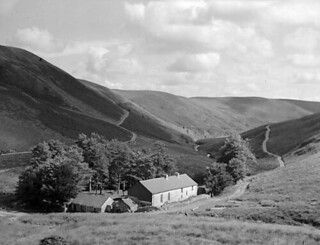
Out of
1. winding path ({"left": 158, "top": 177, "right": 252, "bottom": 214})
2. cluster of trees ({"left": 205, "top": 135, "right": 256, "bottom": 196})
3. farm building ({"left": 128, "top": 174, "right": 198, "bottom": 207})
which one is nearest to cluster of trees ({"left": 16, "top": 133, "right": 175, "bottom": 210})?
farm building ({"left": 128, "top": 174, "right": 198, "bottom": 207})

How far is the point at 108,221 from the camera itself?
44.2m

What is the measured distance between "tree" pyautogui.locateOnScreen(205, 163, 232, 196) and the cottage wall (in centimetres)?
468

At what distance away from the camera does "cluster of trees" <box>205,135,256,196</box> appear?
9469cm

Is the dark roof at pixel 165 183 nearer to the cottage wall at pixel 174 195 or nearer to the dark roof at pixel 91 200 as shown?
the cottage wall at pixel 174 195

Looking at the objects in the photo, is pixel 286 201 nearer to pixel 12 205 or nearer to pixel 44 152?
pixel 12 205

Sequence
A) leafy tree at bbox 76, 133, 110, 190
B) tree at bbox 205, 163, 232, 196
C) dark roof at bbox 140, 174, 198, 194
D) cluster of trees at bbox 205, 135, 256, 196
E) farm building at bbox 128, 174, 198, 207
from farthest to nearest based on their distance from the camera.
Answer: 1. cluster of trees at bbox 205, 135, 256, 196
2. tree at bbox 205, 163, 232, 196
3. leafy tree at bbox 76, 133, 110, 190
4. dark roof at bbox 140, 174, 198, 194
5. farm building at bbox 128, 174, 198, 207

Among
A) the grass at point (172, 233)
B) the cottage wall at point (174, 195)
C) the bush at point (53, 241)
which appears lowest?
the bush at point (53, 241)

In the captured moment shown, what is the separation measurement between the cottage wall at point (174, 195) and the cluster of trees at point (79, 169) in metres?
7.41

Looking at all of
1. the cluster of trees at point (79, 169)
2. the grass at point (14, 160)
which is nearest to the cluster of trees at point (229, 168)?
the cluster of trees at point (79, 169)

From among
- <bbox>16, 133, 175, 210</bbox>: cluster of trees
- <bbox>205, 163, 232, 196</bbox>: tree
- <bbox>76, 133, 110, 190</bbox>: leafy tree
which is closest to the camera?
<bbox>16, 133, 175, 210</bbox>: cluster of trees

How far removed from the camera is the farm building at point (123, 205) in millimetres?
72938

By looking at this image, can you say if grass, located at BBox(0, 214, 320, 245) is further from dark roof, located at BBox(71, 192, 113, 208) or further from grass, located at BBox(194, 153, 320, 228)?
dark roof, located at BBox(71, 192, 113, 208)

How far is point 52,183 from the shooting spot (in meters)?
74.4

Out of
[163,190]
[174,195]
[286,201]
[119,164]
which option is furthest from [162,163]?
[286,201]
